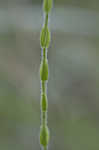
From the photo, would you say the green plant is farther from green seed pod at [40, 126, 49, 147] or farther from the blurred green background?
the blurred green background

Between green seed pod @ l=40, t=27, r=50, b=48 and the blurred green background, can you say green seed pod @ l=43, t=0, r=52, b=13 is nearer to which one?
green seed pod @ l=40, t=27, r=50, b=48

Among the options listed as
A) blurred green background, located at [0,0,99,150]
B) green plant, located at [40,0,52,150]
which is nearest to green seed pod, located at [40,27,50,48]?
green plant, located at [40,0,52,150]

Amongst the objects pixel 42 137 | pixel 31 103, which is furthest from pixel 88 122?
pixel 42 137

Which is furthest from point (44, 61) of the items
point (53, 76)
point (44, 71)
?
point (53, 76)

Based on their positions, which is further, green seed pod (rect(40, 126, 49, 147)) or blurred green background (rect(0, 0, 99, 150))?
blurred green background (rect(0, 0, 99, 150))

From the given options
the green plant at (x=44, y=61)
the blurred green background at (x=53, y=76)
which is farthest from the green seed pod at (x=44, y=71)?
the blurred green background at (x=53, y=76)

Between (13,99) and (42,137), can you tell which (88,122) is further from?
(42,137)

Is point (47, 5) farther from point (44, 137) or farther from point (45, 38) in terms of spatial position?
point (44, 137)

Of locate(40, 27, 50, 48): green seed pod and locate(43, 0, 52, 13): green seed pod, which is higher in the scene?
locate(43, 0, 52, 13): green seed pod
